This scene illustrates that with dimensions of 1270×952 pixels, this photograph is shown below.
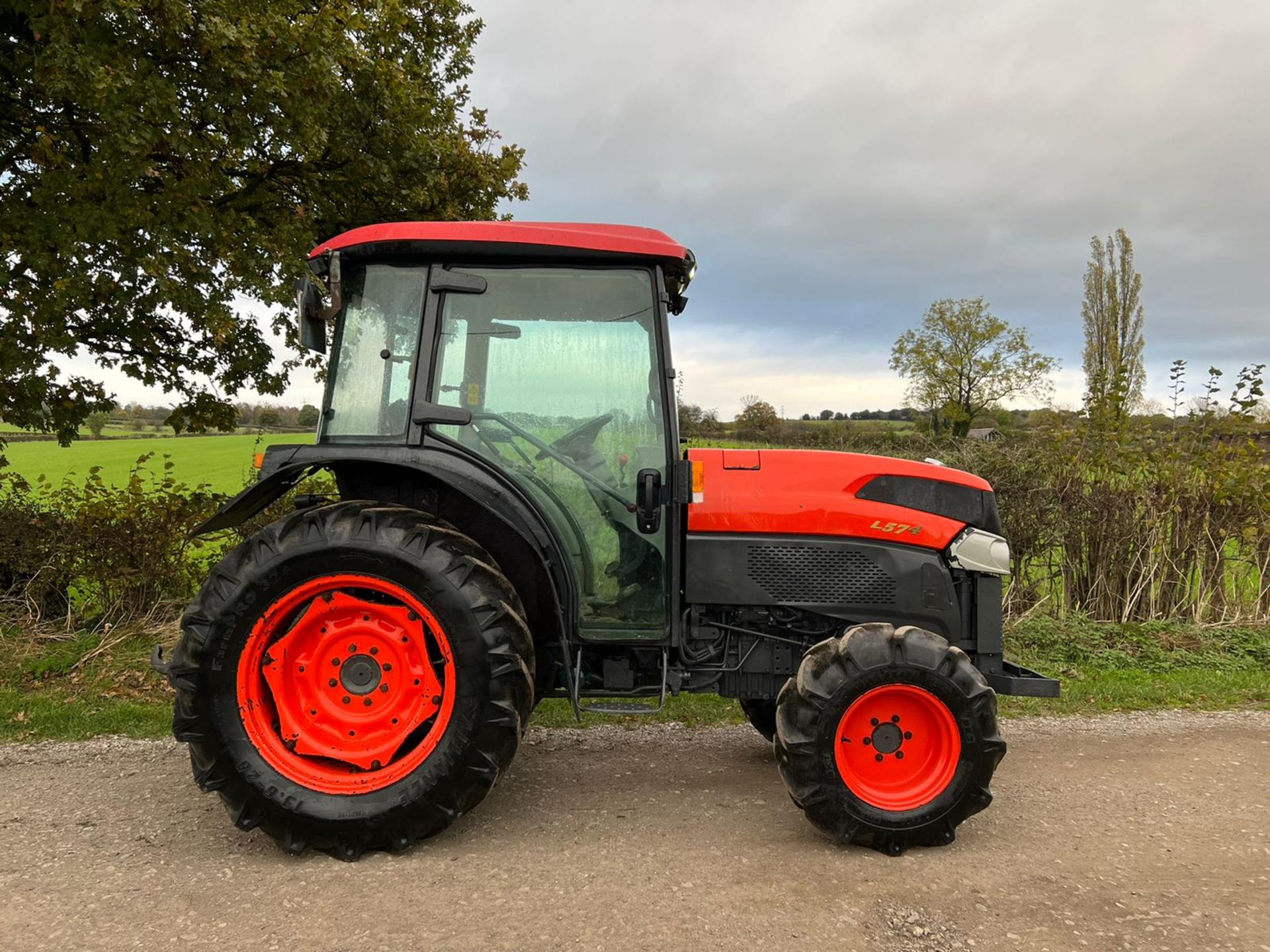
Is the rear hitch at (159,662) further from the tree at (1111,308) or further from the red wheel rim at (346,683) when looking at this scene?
the tree at (1111,308)

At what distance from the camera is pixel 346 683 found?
121 inches

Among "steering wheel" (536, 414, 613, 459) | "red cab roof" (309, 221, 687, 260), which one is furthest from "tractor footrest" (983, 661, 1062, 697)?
"red cab roof" (309, 221, 687, 260)

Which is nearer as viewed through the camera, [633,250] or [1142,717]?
[633,250]

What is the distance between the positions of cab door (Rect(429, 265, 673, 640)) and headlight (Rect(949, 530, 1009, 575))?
1.24 m

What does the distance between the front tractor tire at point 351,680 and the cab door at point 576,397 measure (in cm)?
41

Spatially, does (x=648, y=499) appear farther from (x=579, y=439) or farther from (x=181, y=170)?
(x=181, y=170)

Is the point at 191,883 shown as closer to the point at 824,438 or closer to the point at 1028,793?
the point at 1028,793

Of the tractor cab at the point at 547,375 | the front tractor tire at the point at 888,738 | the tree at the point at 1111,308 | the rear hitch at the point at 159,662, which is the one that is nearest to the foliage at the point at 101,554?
the rear hitch at the point at 159,662

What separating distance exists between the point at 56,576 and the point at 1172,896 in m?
6.89

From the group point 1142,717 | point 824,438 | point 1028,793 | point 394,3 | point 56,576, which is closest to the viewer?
point 1028,793

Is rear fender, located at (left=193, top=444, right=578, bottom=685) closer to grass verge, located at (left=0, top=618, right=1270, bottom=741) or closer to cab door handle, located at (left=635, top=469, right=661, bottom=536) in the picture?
cab door handle, located at (left=635, top=469, right=661, bottom=536)

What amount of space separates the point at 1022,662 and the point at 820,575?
138 inches

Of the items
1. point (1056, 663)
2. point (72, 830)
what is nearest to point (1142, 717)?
point (1056, 663)

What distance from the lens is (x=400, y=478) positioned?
337cm
